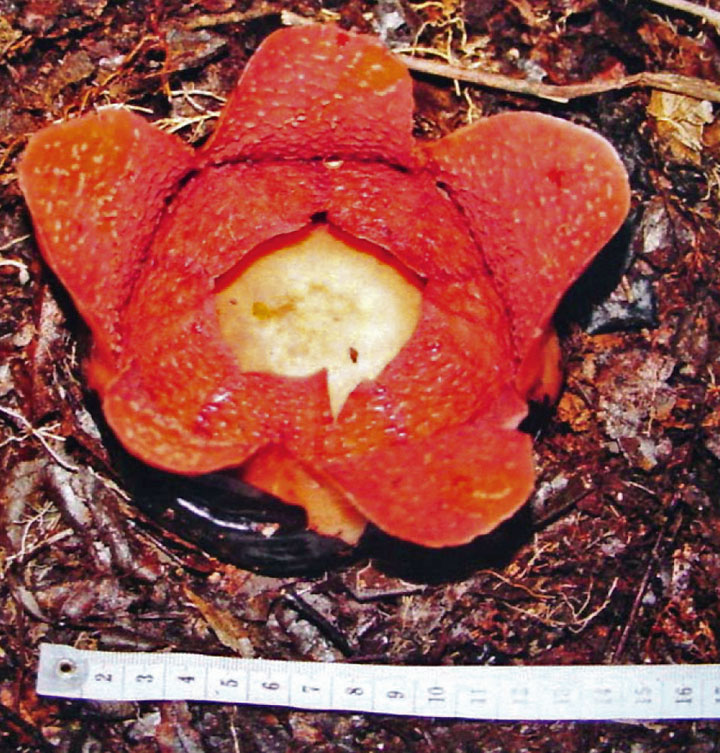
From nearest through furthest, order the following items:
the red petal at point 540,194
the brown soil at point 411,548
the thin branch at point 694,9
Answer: the red petal at point 540,194 < the brown soil at point 411,548 < the thin branch at point 694,9

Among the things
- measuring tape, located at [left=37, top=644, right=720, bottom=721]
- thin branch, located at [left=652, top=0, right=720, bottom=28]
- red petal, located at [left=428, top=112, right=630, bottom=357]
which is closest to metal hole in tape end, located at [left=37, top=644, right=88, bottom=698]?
measuring tape, located at [left=37, top=644, right=720, bottom=721]

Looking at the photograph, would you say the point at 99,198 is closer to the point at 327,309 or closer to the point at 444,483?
the point at 327,309

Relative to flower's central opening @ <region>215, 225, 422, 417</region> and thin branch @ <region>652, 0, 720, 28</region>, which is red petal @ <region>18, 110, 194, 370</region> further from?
thin branch @ <region>652, 0, 720, 28</region>

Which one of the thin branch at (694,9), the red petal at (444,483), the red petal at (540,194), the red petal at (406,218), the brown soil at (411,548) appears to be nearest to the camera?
the red petal at (444,483)

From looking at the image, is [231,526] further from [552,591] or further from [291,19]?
[291,19]

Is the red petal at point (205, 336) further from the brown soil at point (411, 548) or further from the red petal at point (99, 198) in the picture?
the brown soil at point (411, 548)

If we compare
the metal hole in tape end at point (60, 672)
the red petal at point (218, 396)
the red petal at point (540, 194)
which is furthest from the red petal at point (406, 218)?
the metal hole in tape end at point (60, 672)

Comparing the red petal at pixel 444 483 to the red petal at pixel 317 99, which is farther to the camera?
the red petal at pixel 317 99

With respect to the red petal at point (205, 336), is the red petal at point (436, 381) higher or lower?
lower
